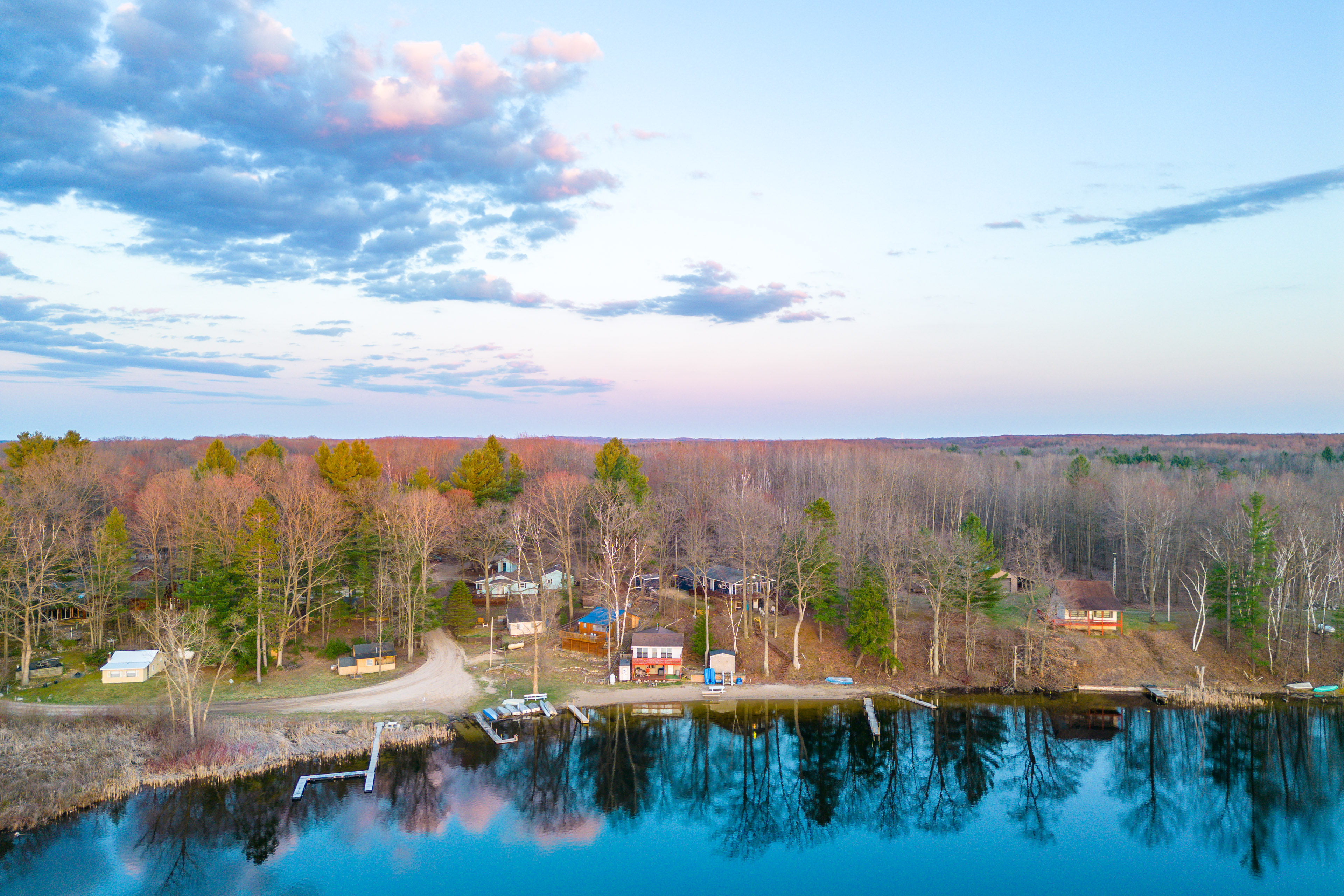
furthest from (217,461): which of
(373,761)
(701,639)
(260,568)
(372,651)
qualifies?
(701,639)

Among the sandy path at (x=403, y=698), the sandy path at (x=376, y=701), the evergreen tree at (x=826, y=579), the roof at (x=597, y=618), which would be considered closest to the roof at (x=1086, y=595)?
the evergreen tree at (x=826, y=579)

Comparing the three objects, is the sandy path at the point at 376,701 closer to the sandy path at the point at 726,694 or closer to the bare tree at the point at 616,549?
the sandy path at the point at 726,694

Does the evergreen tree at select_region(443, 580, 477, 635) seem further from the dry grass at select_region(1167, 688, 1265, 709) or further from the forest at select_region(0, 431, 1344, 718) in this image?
the dry grass at select_region(1167, 688, 1265, 709)

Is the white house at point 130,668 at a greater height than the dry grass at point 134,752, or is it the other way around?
the white house at point 130,668

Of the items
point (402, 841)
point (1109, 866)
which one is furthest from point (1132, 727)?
point (402, 841)

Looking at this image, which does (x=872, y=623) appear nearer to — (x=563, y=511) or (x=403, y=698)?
(x=563, y=511)

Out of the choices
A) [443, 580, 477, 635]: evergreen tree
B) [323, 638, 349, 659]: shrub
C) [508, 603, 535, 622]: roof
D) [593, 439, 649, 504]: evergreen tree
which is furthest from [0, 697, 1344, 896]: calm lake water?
[593, 439, 649, 504]: evergreen tree
